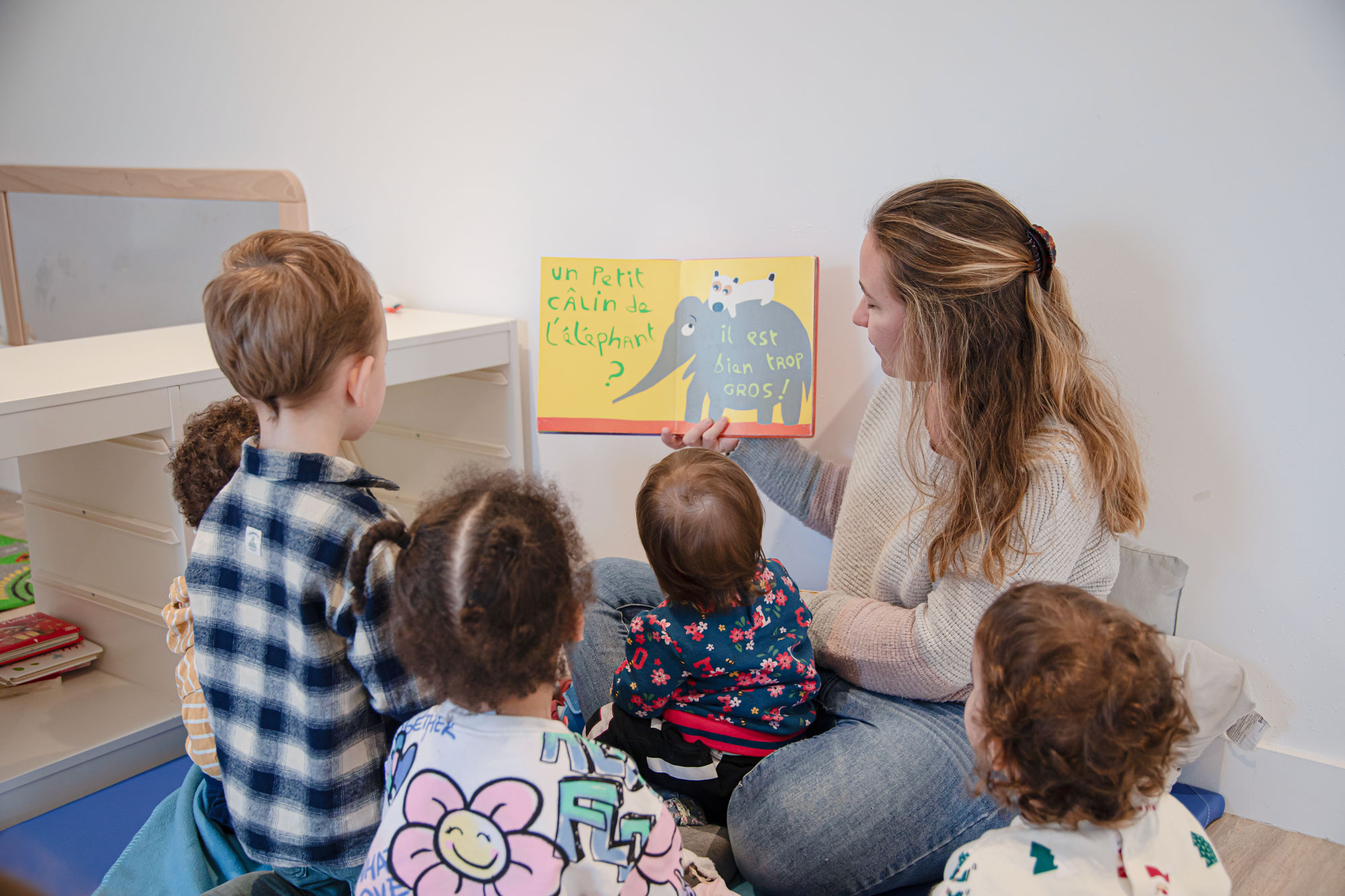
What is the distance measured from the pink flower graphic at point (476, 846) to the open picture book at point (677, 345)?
783 millimetres

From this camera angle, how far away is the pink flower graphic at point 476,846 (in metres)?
0.73

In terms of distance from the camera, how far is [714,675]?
110cm

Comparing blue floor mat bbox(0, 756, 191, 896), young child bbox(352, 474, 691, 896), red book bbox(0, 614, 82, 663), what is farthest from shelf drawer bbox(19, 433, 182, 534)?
young child bbox(352, 474, 691, 896)

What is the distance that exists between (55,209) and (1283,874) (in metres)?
3.08

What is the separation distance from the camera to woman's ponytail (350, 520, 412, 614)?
0.81 meters

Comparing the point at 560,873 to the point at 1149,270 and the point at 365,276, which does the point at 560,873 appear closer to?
the point at 365,276

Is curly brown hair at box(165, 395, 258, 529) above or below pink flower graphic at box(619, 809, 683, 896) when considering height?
above

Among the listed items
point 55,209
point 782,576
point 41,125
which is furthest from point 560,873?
point 41,125

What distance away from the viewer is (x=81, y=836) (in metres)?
1.29

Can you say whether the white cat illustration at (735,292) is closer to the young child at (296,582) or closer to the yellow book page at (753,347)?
the yellow book page at (753,347)

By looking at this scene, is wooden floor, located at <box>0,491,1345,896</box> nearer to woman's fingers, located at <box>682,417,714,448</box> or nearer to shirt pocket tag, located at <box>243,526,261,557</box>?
woman's fingers, located at <box>682,417,714,448</box>

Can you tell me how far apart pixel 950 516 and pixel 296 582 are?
0.72 m

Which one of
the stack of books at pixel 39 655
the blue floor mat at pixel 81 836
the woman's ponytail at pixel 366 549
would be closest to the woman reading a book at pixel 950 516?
the woman's ponytail at pixel 366 549

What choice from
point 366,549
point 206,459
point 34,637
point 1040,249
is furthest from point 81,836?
point 1040,249
